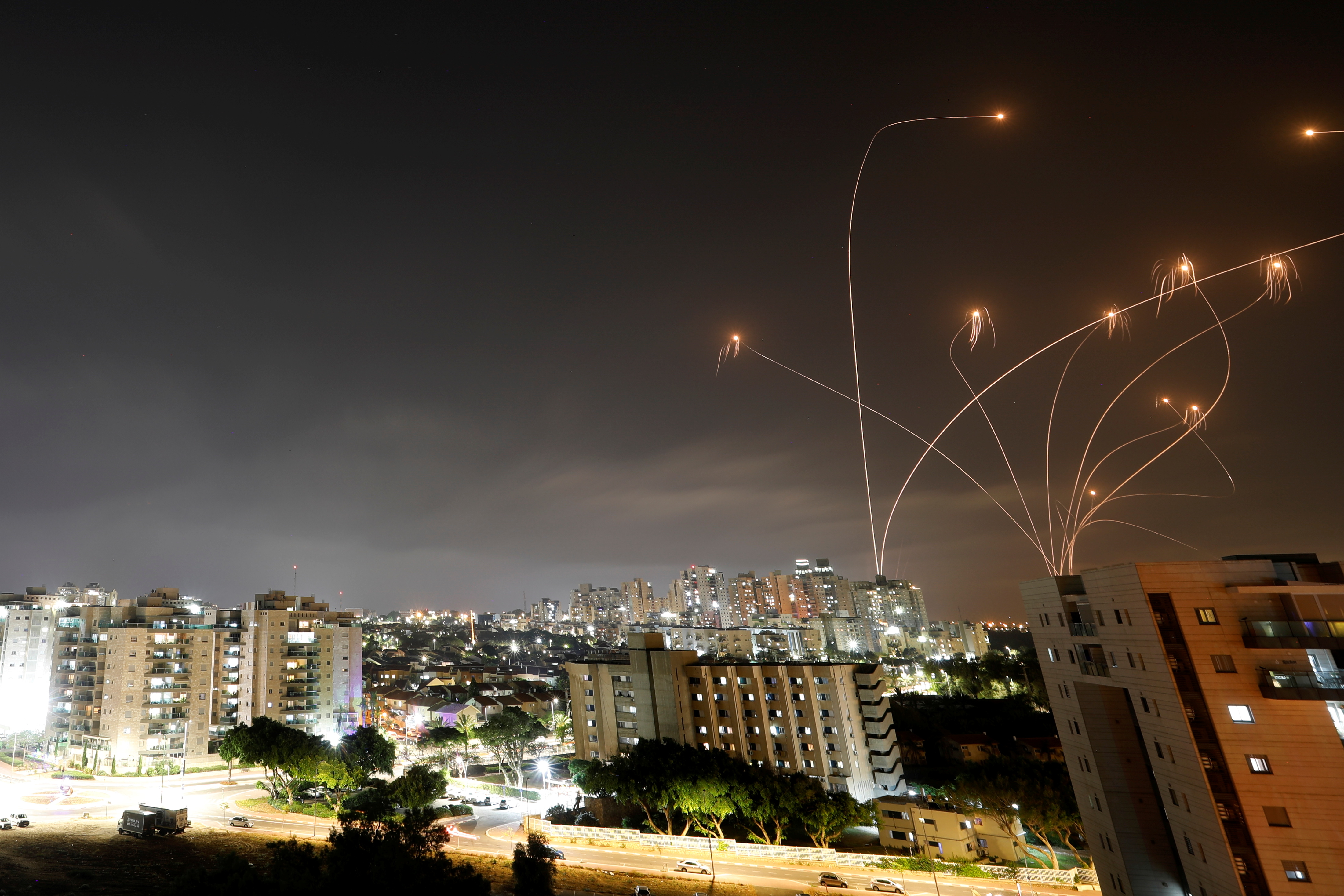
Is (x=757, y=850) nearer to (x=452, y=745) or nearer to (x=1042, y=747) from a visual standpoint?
(x=452, y=745)

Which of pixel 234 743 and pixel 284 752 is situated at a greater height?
Answer: pixel 234 743

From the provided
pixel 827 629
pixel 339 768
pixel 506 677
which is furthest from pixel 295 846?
pixel 827 629

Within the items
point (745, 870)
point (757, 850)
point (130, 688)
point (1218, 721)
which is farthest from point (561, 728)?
point (1218, 721)

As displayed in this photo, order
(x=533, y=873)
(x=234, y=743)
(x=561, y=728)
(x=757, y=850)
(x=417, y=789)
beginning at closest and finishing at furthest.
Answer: (x=533, y=873) < (x=757, y=850) < (x=417, y=789) < (x=234, y=743) < (x=561, y=728)

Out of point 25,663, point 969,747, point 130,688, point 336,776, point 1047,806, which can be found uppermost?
point 25,663

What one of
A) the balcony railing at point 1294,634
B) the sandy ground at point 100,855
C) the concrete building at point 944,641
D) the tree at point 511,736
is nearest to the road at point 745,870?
the tree at point 511,736

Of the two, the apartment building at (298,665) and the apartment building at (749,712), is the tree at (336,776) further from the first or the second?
the apartment building at (298,665)
